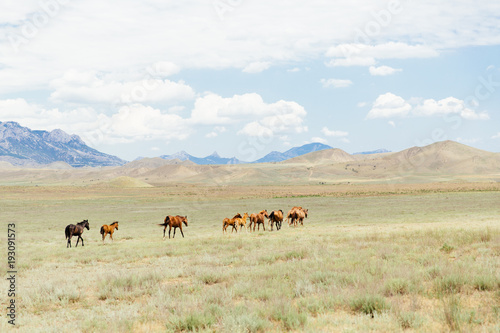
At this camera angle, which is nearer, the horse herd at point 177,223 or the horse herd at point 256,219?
the horse herd at point 177,223

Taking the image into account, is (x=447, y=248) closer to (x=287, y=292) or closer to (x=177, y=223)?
(x=287, y=292)

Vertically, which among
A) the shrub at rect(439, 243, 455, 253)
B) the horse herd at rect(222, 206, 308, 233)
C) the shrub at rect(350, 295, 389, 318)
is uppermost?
the shrub at rect(439, 243, 455, 253)

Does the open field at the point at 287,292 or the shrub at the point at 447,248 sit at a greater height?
the shrub at the point at 447,248

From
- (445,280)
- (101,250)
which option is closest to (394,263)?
(445,280)

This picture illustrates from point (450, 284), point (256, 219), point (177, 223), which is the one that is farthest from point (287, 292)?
point (256, 219)

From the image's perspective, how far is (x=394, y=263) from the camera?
10922mm

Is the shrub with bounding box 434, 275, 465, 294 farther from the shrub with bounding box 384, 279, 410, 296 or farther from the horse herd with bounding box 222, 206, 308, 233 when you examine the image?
the horse herd with bounding box 222, 206, 308, 233

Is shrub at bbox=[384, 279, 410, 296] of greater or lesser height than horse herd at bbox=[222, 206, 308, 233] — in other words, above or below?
above

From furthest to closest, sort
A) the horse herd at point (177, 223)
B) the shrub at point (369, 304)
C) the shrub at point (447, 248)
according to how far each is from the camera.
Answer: the horse herd at point (177, 223) → the shrub at point (447, 248) → the shrub at point (369, 304)

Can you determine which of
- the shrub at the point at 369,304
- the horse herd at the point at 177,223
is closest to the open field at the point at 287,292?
the shrub at the point at 369,304

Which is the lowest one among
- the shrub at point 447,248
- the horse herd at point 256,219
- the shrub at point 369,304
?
the horse herd at point 256,219

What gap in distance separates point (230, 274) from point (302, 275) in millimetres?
2158

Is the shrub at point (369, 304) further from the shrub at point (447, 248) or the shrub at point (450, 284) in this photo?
the shrub at point (447, 248)

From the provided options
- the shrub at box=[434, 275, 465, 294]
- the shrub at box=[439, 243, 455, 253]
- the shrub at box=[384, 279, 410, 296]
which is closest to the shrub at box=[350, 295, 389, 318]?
the shrub at box=[384, 279, 410, 296]
